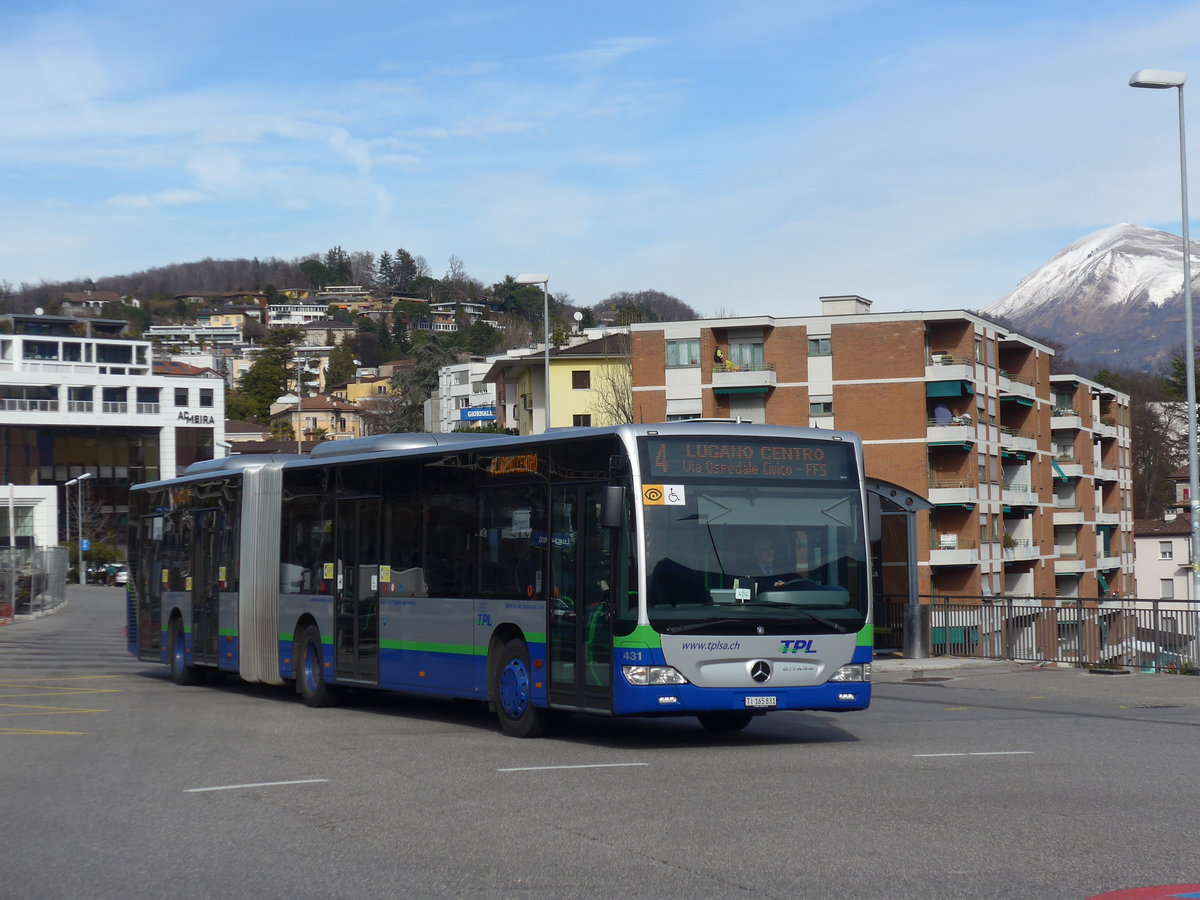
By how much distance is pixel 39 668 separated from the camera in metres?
27.2

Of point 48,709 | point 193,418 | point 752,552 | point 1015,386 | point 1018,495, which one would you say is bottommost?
point 48,709

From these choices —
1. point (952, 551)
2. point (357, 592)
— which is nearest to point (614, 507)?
point (357, 592)

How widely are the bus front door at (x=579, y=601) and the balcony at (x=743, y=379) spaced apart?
58843 millimetres

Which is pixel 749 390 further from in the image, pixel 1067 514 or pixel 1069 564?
pixel 1067 514

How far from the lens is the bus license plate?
13.1m

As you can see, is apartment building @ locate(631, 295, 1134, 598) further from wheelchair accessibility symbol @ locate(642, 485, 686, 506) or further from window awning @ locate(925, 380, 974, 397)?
wheelchair accessibility symbol @ locate(642, 485, 686, 506)

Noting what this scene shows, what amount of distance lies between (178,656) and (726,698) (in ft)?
43.1

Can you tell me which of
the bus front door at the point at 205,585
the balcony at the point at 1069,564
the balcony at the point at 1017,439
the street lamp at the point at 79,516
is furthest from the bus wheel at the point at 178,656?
the street lamp at the point at 79,516

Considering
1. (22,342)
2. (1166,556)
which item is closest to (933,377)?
(1166,556)

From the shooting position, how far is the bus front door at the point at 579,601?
13258 millimetres

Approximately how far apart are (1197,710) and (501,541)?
8409 millimetres

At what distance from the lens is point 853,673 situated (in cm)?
1360

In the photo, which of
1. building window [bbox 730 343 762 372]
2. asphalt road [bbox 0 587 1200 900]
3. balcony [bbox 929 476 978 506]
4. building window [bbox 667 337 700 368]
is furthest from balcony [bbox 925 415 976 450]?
asphalt road [bbox 0 587 1200 900]

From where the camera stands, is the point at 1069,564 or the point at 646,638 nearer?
the point at 646,638
